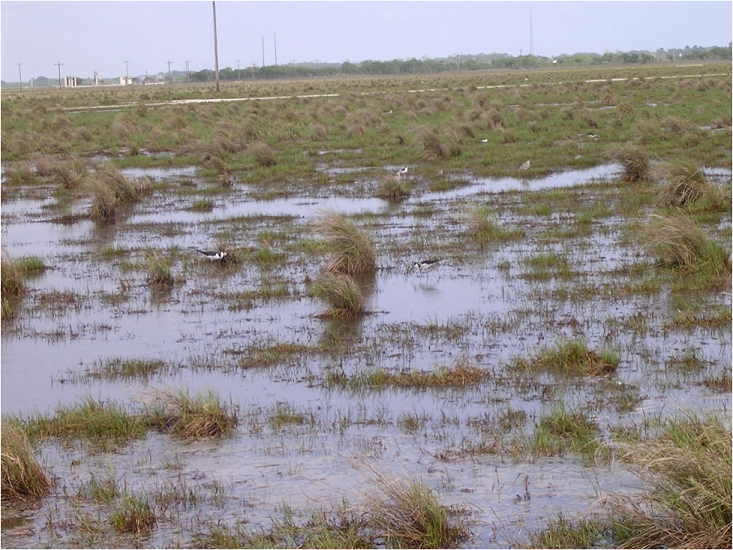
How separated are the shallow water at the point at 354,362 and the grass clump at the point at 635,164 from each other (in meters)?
5.01

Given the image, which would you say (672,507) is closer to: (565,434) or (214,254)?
(565,434)

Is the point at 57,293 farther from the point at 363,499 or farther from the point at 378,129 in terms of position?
the point at 378,129

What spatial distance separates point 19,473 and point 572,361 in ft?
17.3

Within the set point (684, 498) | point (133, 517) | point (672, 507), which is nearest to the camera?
point (684, 498)

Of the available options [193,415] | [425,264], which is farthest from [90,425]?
[425,264]

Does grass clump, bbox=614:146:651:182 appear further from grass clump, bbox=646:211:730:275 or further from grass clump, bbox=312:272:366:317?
grass clump, bbox=312:272:366:317

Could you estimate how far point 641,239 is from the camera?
1479cm

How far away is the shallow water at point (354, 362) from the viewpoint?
6.58m

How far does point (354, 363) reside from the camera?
31.9ft

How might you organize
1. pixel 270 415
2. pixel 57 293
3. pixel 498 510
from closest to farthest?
pixel 498 510 → pixel 270 415 → pixel 57 293

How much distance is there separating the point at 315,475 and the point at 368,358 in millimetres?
3074

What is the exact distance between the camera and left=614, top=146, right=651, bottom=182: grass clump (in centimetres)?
2153

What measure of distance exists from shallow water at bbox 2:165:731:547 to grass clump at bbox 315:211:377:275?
39 cm

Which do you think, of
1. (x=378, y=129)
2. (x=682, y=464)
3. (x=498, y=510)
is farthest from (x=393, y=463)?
(x=378, y=129)
